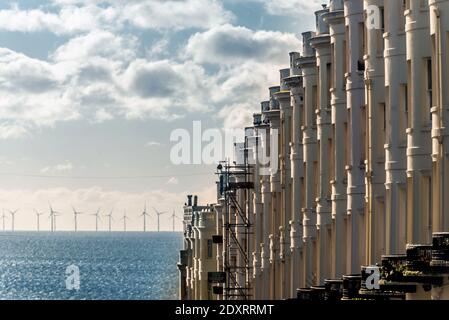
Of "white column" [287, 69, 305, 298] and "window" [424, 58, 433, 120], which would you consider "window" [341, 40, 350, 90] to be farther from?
"window" [424, 58, 433, 120]

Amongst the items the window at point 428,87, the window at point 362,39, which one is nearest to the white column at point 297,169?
the window at point 362,39

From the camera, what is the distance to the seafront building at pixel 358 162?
43.6 metres

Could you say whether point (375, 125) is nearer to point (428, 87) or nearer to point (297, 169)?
point (428, 87)

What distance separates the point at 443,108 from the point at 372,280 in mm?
5900

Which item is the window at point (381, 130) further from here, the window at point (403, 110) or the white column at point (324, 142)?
the white column at point (324, 142)

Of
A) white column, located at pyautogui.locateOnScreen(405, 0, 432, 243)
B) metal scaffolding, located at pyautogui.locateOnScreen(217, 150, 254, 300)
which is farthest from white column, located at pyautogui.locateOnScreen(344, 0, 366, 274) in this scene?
metal scaffolding, located at pyautogui.locateOnScreen(217, 150, 254, 300)

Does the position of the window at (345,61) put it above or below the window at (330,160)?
above

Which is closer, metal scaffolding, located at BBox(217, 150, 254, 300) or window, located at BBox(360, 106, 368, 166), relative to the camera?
window, located at BBox(360, 106, 368, 166)

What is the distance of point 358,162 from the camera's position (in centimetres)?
5462

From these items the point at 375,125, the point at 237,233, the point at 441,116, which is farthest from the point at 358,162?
the point at 237,233

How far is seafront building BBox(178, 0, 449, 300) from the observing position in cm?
4356

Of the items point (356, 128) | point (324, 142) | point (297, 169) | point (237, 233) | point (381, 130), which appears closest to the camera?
point (381, 130)

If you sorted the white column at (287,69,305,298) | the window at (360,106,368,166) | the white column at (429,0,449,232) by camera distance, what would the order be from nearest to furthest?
the white column at (429,0,449,232) → the window at (360,106,368,166) → the white column at (287,69,305,298)

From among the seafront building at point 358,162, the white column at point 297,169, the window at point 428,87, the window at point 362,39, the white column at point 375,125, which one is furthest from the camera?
the white column at point 297,169
